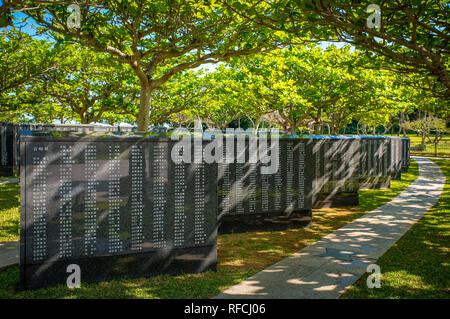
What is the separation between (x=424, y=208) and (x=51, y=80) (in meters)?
18.2

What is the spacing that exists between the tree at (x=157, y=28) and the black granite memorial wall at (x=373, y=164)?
7.72 meters

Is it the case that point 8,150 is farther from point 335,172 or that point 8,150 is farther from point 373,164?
point 373,164

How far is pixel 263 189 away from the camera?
→ 831 cm

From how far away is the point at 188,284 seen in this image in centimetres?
528

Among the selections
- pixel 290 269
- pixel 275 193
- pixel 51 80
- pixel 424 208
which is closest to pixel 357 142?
pixel 424 208

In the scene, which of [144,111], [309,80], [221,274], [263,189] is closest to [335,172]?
[263,189]

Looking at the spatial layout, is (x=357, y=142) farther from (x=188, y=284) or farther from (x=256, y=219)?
(x=188, y=284)

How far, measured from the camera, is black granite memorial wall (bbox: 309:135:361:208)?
11.0 meters

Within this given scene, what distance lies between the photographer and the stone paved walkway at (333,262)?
5.04 m

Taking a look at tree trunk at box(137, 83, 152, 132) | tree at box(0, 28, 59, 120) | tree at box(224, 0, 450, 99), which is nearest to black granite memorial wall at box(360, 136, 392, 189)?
tree at box(224, 0, 450, 99)

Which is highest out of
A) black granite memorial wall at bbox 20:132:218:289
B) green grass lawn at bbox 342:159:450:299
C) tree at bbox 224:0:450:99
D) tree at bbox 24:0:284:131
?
tree at bbox 24:0:284:131

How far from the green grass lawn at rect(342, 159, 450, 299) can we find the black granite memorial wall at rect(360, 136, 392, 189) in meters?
6.41

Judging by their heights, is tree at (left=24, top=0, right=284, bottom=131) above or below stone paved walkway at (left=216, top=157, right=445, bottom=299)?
above

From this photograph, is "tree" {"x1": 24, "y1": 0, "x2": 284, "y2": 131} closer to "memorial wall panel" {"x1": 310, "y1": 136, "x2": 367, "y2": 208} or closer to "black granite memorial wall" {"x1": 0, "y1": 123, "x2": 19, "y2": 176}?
"memorial wall panel" {"x1": 310, "y1": 136, "x2": 367, "y2": 208}
